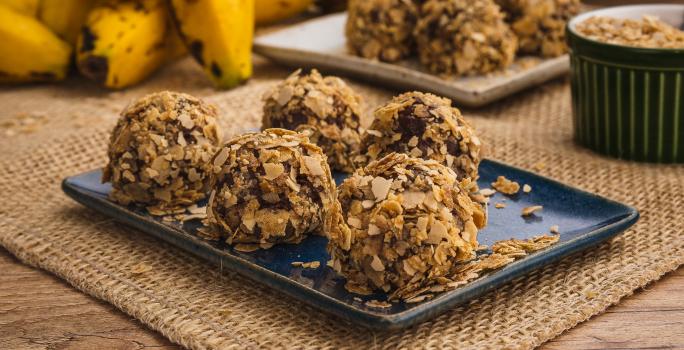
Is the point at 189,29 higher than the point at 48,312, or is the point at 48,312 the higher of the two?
the point at 189,29

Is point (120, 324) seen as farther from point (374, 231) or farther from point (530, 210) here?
point (530, 210)

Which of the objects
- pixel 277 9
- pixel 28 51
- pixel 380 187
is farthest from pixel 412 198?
pixel 277 9

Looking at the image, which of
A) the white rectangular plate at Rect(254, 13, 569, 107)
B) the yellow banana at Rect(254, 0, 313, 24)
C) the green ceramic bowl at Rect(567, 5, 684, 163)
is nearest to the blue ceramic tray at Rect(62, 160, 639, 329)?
the green ceramic bowl at Rect(567, 5, 684, 163)


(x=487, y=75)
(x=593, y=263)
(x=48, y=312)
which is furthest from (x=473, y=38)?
(x=48, y=312)

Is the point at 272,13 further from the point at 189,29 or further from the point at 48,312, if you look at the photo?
the point at 48,312

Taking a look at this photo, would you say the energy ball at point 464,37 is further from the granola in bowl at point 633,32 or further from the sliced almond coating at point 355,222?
the sliced almond coating at point 355,222

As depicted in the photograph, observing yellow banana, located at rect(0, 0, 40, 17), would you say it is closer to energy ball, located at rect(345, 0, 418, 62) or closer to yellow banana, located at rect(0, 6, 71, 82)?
yellow banana, located at rect(0, 6, 71, 82)

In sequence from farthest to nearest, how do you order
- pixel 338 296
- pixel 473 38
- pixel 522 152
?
pixel 473 38 → pixel 522 152 → pixel 338 296

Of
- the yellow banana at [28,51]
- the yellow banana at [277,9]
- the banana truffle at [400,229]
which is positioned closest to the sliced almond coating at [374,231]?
the banana truffle at [400,229]
